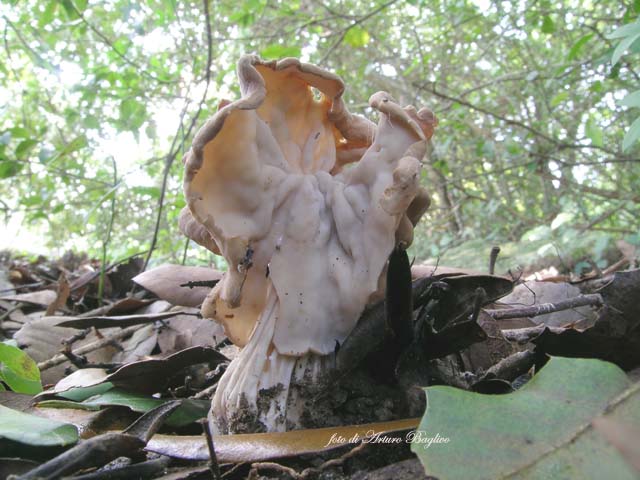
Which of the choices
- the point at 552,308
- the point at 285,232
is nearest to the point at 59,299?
the point at 285,232

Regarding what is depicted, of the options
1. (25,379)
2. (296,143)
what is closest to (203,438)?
(25,379)

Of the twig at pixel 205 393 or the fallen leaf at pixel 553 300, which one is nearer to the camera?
the twig at pixel 205 393

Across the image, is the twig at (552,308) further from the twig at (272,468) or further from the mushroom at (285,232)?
the twig at (272,468)

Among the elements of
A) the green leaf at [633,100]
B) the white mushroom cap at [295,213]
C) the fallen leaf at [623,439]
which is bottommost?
the fallen leaf at [623,439]

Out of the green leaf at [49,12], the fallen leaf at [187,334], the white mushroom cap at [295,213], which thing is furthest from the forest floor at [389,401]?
the green leaf at [49,12]

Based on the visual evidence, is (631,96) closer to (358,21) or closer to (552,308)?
(552,308)

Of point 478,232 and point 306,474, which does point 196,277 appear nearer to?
point 306,474
